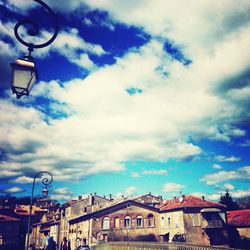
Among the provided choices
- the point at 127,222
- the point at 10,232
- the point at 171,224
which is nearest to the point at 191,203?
the point at 171,224

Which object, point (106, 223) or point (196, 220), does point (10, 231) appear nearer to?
point (106, 223)

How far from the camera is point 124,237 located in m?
38.3

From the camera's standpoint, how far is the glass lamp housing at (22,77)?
14.1 ft

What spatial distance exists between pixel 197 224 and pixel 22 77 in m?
38.8

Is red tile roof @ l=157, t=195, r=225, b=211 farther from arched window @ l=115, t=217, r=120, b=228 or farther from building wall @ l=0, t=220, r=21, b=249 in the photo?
building wall @ l=0, t=220, r=21, b=249

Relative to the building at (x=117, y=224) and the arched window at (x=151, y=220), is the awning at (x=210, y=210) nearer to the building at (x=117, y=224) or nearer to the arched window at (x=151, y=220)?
the building at (x=117, y=224)

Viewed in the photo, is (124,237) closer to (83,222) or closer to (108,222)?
(108,222)

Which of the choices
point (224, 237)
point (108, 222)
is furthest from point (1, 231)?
point (224, 237)

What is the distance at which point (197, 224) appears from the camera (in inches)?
1473

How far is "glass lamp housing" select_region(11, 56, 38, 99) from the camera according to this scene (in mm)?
4297

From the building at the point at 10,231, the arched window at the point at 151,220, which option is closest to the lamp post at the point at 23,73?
the arched window at the point at 151,220

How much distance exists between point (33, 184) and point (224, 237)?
3043 centimetres

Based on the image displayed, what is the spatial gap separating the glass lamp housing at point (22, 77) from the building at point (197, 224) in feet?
124

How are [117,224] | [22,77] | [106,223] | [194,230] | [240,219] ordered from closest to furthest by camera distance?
1. [22,77]
2. [194,230]
3. [106,223]
4. [117,224]
5. [240,219]
